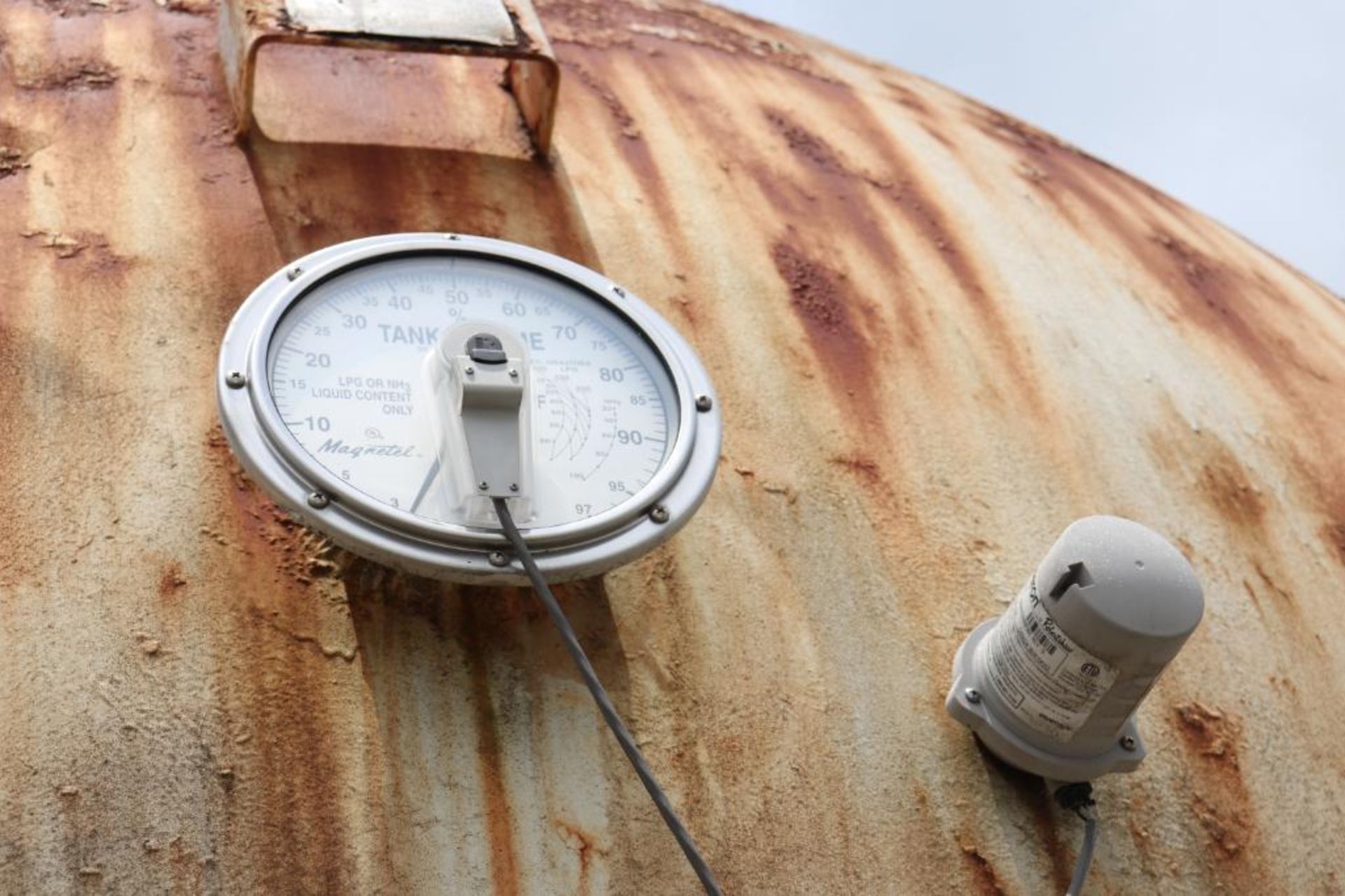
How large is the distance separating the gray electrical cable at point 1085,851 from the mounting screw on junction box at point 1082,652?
33mm

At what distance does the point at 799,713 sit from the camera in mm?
1558

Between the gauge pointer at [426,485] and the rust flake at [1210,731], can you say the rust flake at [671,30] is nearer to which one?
the gauge pointer at [426,485]

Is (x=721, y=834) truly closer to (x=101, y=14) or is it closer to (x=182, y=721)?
(x=182, y=721)

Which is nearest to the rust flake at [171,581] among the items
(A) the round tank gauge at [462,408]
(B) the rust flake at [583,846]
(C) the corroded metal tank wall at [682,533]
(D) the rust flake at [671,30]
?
(C) the corroded metal tank wall at [682,533]

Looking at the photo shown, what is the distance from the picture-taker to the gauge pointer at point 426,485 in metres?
1.44

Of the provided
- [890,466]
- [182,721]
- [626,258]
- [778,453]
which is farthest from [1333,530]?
[182,721]

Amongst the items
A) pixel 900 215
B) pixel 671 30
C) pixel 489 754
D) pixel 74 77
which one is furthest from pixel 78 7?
pixel 489 754

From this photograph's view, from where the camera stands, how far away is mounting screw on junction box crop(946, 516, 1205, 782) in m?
1.43

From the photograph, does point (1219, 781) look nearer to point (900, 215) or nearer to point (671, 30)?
point (900, 215)

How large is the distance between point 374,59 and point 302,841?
1115 mm

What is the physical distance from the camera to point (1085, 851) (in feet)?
4.97

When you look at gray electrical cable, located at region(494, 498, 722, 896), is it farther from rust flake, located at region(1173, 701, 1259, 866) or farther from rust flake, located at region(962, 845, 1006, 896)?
rust flake, located at region(1173, 701, 1259, 866)

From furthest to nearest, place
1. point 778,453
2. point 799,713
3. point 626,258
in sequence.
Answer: point 626,258 < point 778,453 < point 799,713

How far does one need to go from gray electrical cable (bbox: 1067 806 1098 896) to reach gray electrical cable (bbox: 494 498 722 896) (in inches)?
12.9
